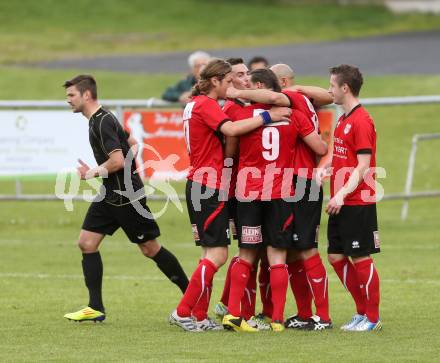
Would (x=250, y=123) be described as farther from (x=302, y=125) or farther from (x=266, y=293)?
(x=266, y=293)

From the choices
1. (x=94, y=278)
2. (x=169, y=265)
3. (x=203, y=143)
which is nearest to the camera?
(x=203, y=143)

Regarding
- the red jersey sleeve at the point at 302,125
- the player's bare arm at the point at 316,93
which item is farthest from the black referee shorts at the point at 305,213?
the player's bare arm at the point at 316,93

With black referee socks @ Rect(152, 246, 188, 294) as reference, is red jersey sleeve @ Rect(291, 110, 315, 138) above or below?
above

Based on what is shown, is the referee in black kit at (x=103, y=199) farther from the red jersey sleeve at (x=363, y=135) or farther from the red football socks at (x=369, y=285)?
the red jersey sleeve at (x=363, y=135)

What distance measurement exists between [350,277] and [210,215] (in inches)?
51.0

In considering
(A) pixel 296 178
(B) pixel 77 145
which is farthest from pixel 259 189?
(B) pixel 77 145

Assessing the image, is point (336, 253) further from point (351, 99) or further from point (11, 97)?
point (11, 97)

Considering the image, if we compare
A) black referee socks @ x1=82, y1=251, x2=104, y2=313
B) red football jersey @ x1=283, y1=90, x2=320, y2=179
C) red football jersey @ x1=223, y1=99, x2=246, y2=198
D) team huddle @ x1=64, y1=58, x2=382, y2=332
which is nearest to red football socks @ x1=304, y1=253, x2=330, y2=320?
team huddle @ x1=64, y1=58, x2=382, y2=332

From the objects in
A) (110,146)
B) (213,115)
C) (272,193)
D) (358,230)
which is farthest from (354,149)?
(110,146)

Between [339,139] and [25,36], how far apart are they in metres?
31.5

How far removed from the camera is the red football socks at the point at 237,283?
9.30 m

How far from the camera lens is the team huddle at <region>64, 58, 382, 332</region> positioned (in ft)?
30.1

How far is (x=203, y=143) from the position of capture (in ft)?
30.5

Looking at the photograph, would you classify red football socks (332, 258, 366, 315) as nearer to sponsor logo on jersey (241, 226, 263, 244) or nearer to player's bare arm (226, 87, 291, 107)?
sponsor logo on jersey (241, 226, 263, 244)
